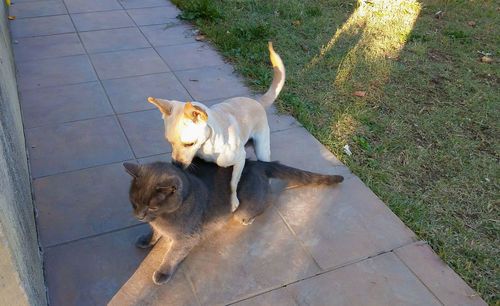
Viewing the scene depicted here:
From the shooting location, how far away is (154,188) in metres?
2.17

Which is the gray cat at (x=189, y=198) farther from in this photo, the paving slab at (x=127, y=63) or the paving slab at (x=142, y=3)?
the paving slab at (x=142, y=3)

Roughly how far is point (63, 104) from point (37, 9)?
298 cm

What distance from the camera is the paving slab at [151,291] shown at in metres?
2.41

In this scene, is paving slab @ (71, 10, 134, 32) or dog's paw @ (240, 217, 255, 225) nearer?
dog's paw @ (240, 217, 255, 225)

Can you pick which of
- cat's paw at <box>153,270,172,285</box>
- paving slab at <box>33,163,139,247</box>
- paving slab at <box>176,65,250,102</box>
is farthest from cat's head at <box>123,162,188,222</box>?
paving slab at <box>176,65,250,102</box>

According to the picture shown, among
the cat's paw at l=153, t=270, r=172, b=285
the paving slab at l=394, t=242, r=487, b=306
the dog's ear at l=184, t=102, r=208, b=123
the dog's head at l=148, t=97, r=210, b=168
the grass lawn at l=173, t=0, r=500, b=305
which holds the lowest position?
the cat's paw at l=153, t=270, r=172, b=285

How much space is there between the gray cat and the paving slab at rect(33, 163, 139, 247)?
0.35 meters

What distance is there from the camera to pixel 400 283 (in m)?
2.64

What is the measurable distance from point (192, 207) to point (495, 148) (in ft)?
10.8

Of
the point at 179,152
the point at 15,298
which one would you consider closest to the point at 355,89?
the point at 179,152

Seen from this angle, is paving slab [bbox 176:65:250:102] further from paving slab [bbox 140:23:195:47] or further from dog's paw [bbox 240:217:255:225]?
dog's paw [bbox 240:217:255:225]

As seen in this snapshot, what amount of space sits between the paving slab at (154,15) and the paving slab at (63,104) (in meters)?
2.04

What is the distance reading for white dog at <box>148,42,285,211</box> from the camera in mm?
2260

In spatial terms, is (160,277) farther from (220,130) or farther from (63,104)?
(63,104)
